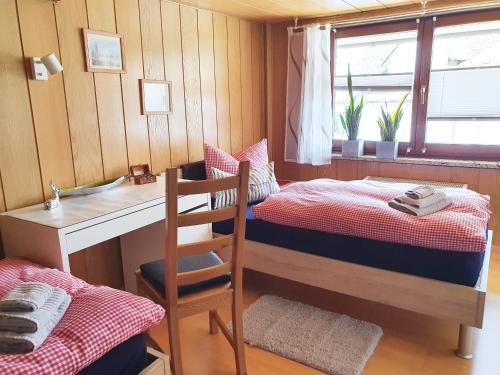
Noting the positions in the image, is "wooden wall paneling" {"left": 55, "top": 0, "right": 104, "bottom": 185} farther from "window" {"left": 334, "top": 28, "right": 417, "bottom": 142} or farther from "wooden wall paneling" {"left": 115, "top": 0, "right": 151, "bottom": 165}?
"window" {"left": 334, "top": 28, "right": 417, "bottom": 142}

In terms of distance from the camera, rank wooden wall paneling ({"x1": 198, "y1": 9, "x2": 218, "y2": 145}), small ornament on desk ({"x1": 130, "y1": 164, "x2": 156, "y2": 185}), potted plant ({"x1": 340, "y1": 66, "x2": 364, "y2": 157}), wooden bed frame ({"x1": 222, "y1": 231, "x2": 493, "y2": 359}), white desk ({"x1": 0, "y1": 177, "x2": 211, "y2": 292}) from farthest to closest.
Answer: potted plant ({"x1": 340, "y1": 66, "x2": 364, "y2": 157}), wooden wall paneling ({"x1": 198, "y1": 9, "x2": 218, "y2": 145}), small ornament on desk ({"x1": 130, "y1": 164, "x2": 156, "y2": 185}), wooden bed frame ({"x1": 222, "y1": 231, "x2": 493, "y2": 359}), white desk ({"x1": 0, "y1": 177, "x2": 211, "y2": 292})

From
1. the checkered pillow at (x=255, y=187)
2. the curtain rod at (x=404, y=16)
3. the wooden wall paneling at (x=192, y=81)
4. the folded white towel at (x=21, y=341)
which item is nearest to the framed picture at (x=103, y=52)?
the wooden wall paneling at (x=192, y=81)

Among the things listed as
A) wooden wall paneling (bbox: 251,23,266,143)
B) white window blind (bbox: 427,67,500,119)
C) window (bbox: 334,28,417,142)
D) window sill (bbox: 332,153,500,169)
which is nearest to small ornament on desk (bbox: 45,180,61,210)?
wooden wall paneling (bbox: 251,23,266,143)

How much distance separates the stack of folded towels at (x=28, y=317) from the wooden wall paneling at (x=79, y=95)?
1.23 m

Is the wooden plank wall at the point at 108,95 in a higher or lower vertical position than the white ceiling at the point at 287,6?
lower

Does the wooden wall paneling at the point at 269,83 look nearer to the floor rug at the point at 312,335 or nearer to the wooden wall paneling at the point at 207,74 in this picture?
the wooden wall paneling at the point at 207,74

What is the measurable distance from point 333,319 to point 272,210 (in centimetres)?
76

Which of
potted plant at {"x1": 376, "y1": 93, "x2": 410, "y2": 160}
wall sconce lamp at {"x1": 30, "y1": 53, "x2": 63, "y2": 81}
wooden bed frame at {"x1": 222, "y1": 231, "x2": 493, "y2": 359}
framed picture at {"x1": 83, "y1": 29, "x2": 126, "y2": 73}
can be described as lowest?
wooden bed frame at {"x1": 222, "y1": 231, "x2": 493, "y2": 359}

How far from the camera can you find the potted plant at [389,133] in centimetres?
352

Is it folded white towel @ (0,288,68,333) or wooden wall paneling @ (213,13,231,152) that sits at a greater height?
wooden wall paneling @ (213,13,231,152)

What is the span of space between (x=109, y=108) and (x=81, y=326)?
1663 mm

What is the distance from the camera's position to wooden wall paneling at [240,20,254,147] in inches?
146

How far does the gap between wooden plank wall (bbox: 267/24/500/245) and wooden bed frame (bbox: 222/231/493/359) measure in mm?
1204

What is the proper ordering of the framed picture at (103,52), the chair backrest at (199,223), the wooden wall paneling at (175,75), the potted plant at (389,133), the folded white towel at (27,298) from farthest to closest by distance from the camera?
the potted plant at (389,133) → the wooden wall paneling at (175,75) → the framed picture at (103,52) → the chair backrest at (199,223) → the folded white towel at (27,298)
